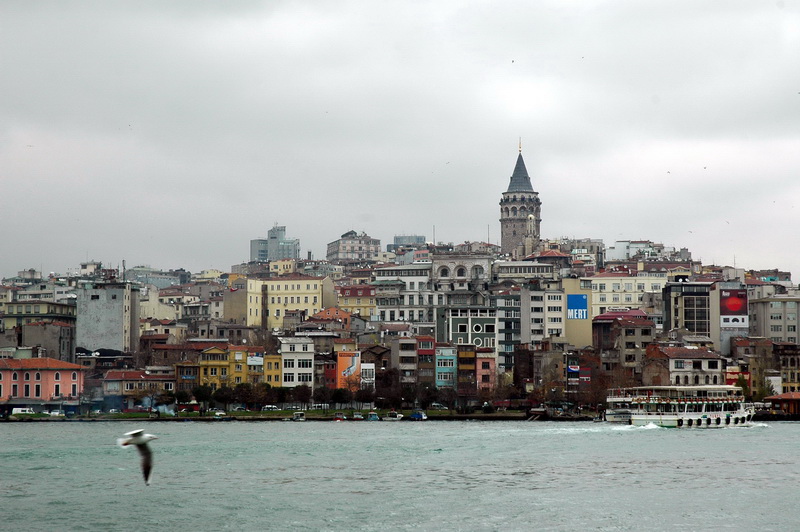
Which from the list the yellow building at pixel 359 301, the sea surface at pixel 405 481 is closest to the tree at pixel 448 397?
the sea surface at pixel 405 481

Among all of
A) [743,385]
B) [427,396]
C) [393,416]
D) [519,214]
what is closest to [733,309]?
[743,385]

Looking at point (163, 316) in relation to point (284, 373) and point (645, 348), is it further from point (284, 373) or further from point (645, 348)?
point (645, 348)

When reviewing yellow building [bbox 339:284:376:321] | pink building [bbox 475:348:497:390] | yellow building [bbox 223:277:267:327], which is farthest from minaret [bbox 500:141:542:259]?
pink building [bbox 475:348:497:390]

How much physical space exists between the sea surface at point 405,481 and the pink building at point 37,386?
16.3m

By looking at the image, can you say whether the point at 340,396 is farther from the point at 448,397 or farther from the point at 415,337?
the point at 415,337

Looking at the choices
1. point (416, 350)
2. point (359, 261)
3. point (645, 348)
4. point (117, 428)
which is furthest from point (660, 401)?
point (359, 261)

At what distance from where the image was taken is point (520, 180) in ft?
479

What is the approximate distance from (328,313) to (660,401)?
105 ft

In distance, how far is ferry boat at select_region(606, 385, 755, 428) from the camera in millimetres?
64062

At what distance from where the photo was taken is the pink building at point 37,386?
241ft

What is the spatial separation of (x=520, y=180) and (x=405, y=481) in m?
109

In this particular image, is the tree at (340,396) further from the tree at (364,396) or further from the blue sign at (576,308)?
the blue sign at (576,308)

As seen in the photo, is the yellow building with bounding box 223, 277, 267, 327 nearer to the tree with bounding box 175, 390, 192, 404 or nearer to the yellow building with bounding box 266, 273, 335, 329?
the yellow building with bounding box 266, 273, 335, 329

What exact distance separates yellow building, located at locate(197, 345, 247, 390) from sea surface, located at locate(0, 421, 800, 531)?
17386 millimetres
